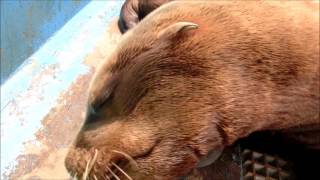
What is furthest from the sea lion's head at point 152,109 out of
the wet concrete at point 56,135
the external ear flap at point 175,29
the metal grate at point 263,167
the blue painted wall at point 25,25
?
the blue painted wall at point 25,25

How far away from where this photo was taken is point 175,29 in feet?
3.36

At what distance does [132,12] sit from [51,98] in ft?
1.43

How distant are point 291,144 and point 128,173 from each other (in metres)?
0.35

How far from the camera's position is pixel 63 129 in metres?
2.06

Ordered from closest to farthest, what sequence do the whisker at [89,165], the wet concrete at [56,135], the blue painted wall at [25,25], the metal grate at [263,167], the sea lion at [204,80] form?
the sea lion at [204,80] → the whisker at [89,165] → the metal grate at [263,167] → the wet concrete at [56,135] → the blue painted wall at [25,25]

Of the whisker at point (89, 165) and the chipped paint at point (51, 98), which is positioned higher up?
the whisker at point (89, 165)

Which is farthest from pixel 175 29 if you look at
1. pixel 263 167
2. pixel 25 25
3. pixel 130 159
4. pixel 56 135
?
pixel 25 25

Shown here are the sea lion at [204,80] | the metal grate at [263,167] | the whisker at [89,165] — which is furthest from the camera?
the metal grate at [263,167]

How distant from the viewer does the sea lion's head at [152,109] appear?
104 centimetres

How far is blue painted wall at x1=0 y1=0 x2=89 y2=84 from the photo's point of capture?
279 cm

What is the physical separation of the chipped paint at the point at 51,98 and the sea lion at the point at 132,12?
0.10m

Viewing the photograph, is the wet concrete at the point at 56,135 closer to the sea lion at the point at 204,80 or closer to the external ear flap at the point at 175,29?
the sea lion at the point at 204,80

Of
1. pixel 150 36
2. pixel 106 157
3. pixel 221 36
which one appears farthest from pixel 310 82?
pixel 106 157

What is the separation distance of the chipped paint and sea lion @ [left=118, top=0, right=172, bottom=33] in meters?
0.10
